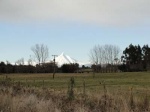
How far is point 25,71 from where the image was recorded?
160875 millimetres

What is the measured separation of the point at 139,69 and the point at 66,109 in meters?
145

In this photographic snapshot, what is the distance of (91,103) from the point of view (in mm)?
14906

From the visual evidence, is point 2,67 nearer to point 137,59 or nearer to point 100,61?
point 100,61

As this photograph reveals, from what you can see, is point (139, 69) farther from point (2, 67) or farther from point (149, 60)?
point (2, 67)

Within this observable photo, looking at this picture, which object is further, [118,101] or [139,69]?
[139,69]

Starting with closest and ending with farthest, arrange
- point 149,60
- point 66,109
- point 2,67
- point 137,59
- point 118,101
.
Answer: point 66,109
point 118,101
point 2,67
point 149,60
point 137,59

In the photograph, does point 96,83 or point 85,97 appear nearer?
point 85,97


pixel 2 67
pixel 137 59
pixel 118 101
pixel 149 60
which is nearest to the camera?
pixel 118 101

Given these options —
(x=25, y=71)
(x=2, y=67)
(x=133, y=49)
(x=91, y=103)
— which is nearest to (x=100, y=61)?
→ (x=133, y=49)

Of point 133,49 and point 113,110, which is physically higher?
point 133,49

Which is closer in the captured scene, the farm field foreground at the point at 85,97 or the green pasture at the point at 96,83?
the farm field foreground at the point at 85,97

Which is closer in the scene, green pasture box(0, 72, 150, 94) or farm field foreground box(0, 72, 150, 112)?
farm field foreground box(0, 72, 150, 112)

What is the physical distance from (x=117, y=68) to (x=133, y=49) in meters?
20.9

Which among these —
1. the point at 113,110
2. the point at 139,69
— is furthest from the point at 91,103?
the point at 139,69
